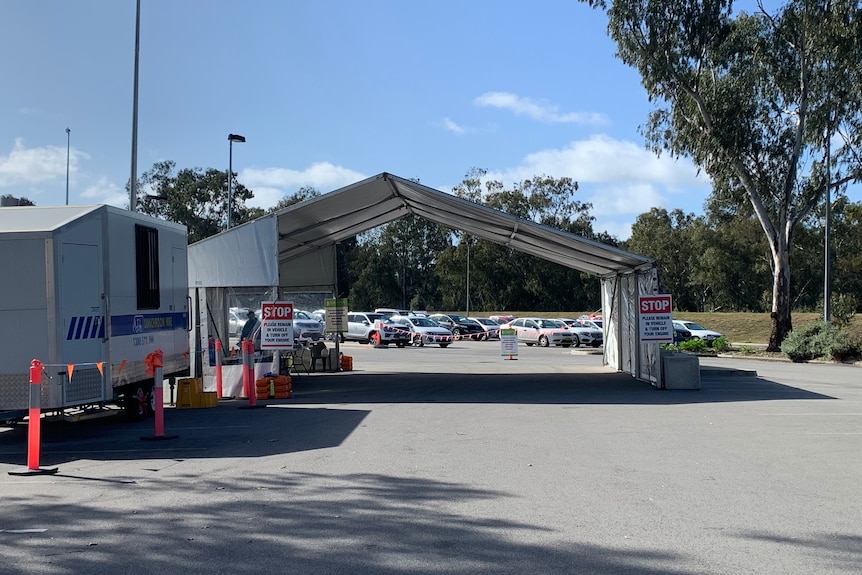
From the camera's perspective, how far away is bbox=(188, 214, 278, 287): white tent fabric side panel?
19.0 m

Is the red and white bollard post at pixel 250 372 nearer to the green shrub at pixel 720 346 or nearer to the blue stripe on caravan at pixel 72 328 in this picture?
the blue stripe on caravan at pixel 72 328

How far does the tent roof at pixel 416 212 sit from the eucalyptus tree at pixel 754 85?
34.6ft

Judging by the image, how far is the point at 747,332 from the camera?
54.0 metres

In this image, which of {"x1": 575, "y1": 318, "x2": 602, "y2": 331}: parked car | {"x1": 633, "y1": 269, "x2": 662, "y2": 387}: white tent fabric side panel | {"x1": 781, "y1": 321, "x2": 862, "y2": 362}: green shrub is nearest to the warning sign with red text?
{"x1": 633, "y1": 269, "x2": 662, "y2": 387}: white tent fabric side panel

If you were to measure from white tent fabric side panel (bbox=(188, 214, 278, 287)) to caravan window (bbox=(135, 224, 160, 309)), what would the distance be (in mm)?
4287

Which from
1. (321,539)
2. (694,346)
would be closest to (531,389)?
(321,539)

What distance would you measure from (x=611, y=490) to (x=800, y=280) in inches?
2632

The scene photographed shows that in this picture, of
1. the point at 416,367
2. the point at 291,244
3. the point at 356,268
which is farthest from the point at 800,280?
the point at 291,244

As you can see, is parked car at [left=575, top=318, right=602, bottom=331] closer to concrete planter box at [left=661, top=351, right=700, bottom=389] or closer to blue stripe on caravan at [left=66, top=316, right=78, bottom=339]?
concrete planter box at [left=661, top=351, right=700, bottom=389]

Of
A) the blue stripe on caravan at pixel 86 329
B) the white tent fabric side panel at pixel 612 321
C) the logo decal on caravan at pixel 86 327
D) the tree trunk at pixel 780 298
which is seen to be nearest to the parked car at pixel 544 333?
the tree trunk at pixel 780 298

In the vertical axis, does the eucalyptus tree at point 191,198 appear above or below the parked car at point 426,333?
above

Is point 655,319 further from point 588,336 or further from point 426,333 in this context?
point 588,336

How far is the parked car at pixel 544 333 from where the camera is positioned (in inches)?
1756

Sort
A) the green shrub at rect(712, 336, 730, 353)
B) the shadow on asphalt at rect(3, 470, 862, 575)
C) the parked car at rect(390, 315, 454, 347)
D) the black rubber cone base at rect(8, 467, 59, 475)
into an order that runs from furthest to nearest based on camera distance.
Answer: the parked car at rect(390, 315, 454, 347)
the green shrub at rect(712, 336, 730, 353)
the black rubber cone base at rect(8, 467, 59, 475)
the shadow on asphalt at rect(3, 470, 862, 575)
